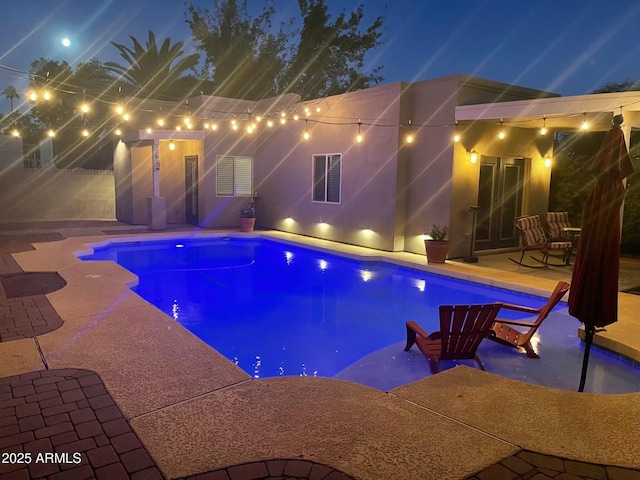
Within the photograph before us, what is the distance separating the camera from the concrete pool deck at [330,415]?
269 cm

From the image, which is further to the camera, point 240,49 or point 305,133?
point 240,49

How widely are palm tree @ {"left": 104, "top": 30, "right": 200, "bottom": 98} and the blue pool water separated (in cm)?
1357

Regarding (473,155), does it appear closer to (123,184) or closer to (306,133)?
(306,133)

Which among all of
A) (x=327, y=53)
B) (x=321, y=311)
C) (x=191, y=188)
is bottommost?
(x=321, y=311)

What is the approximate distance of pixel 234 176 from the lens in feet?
49.6

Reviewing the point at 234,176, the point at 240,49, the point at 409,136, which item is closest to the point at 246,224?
the point at 234,176

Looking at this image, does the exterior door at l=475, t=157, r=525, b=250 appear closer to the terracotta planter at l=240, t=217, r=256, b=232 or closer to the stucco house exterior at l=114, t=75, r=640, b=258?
the stucco house exterior at l=114, t=75, r=640, b=258

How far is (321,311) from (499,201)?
6.17 meters

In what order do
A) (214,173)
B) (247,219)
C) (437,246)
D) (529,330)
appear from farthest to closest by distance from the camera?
(214,173) < (247,219) < (437,246) < (529,330)

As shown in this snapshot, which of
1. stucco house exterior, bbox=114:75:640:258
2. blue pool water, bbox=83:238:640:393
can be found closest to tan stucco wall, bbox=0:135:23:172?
stucco house exterior, bbox=114:75:640:258

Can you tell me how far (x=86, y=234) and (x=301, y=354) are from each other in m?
9.17

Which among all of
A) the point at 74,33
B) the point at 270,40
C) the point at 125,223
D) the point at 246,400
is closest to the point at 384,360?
the point at 246,400

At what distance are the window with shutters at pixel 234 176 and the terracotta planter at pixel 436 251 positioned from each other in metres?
7.48

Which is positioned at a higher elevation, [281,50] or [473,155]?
[281,50]
